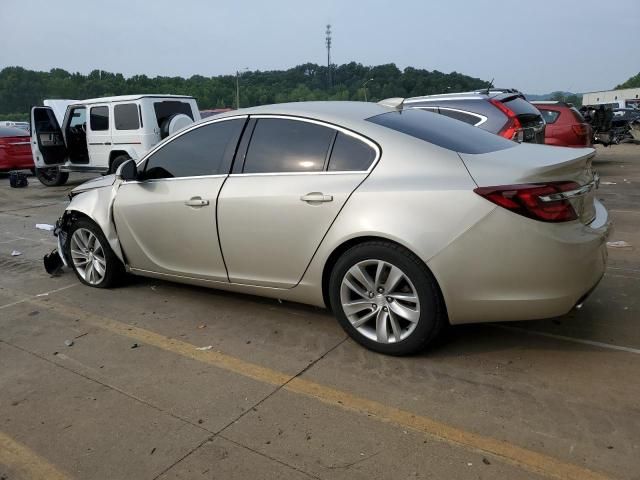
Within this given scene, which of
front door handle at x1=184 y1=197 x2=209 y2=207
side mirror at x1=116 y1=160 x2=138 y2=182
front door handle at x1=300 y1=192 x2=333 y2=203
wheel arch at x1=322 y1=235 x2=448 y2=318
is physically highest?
side mirror at x1=116 y1=160 x2=138 y2=182

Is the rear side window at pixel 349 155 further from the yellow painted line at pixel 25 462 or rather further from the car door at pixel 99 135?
the car door at pixel 99 135

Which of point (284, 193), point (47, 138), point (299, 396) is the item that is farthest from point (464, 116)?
point (47, 138)

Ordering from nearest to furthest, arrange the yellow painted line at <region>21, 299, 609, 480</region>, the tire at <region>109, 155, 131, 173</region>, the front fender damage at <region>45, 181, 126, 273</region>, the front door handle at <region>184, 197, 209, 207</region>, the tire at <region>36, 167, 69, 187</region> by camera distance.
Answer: the yellow painted line at <region>21, 299, 609, 480</region> < the front door handle at <region>184, 197, 209, 207</region> < the front fender damage at <region>45, 181, 126, 273</region> < the tire at <region>109, 155, 131, 173</region> < the tire at <region>36, 167, 69, 187</region>

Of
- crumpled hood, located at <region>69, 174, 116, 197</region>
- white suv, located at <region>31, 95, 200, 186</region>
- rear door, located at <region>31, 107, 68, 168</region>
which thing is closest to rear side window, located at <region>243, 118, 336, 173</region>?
crumpled hood, located at <region>69, 174, 116, 197</region>

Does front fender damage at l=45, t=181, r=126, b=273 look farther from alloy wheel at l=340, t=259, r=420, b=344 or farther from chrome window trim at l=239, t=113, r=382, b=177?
alloy wheel at l=340, t=259, r=420, b=344

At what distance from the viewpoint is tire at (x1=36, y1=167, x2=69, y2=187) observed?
45.9 feet

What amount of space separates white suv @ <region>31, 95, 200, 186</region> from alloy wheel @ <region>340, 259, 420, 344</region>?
29.5 ft

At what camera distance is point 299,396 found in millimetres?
3053

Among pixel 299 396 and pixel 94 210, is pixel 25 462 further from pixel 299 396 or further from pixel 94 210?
pixel 94 210

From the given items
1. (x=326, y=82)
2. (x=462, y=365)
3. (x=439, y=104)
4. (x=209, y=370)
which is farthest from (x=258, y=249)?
(x=326, y=82)

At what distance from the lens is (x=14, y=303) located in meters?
4.82

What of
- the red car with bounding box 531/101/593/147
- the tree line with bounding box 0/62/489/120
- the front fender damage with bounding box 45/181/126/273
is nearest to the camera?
the front fender damage with bounding box 45/181/126/273

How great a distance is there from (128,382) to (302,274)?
127cm

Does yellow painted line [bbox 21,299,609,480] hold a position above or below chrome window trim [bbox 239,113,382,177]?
below
